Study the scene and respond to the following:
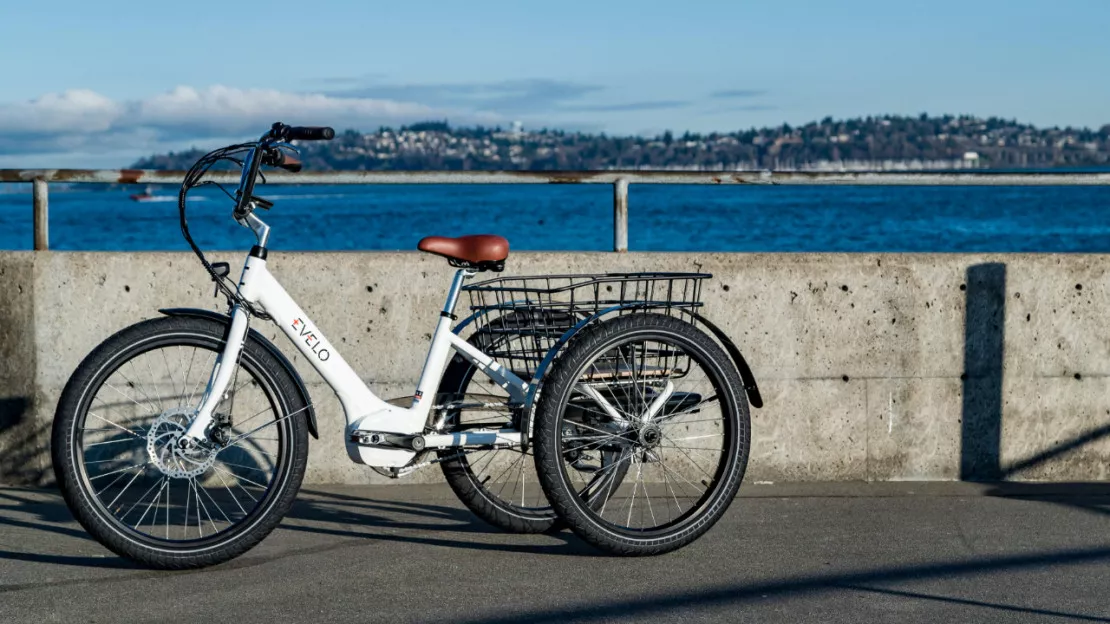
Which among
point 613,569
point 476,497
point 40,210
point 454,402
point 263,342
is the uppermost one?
point 40,210

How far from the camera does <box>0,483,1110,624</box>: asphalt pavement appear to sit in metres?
3.98

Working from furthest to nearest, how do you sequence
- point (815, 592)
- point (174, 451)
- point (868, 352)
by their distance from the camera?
point (868, 352), point (174, 451), point (815, 592)

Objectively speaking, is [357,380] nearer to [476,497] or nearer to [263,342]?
[263,342]

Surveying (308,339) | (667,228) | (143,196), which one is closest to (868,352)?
(308,339)

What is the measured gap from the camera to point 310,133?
445cm

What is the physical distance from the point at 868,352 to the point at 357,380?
2504 mm

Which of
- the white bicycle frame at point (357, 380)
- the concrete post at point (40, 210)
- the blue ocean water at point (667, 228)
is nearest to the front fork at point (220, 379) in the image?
the white bicycle frame at point (357, 380)

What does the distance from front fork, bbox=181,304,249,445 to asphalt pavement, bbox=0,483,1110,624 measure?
49 centimetres

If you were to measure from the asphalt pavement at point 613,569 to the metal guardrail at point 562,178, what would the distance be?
140 cm

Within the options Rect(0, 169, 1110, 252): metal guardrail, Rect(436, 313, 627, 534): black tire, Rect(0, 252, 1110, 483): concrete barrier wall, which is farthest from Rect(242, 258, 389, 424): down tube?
Rect(0, 169, 1110, 252): metal guardrail

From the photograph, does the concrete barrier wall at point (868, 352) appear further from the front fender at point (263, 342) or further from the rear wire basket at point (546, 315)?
the front fender at point (263, 342)

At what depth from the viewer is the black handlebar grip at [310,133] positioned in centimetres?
442

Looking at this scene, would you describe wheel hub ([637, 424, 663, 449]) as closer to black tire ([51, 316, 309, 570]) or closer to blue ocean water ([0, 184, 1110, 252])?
black tire ([51, 316, 309, 570])

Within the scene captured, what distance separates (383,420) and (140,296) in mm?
1817
